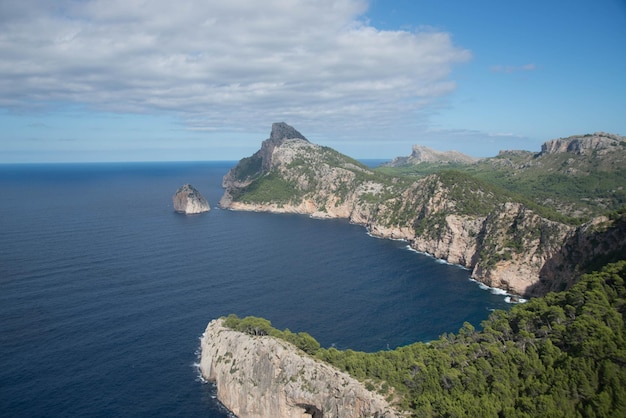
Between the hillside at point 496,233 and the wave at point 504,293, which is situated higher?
the hillside at point 496,233

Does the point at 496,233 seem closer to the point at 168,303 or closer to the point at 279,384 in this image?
the point at 279,384

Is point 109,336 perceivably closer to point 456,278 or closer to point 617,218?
point 456,278

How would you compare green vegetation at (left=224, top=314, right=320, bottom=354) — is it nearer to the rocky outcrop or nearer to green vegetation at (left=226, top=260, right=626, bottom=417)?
green vegetation at (left=226, top=260, right=626, bottom=417)

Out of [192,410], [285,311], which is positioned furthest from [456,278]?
[192,410]

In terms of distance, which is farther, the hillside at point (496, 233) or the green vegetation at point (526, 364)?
the hillside at point (496, 233)

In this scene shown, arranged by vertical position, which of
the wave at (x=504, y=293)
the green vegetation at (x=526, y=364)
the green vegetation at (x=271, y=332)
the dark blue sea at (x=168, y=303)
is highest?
the green vegetation at (x=526, y=364)

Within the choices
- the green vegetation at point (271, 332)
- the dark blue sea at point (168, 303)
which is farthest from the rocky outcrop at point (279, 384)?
the dark blue sea at point (168, 303)

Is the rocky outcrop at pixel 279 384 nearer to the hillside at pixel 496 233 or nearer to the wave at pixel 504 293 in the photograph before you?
the hillside at pixel 496 233

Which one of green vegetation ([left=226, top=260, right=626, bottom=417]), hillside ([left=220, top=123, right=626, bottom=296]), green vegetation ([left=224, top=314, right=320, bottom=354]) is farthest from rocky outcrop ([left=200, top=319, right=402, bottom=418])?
hillside ([left=220, top=123, right=626, bottom=296])
